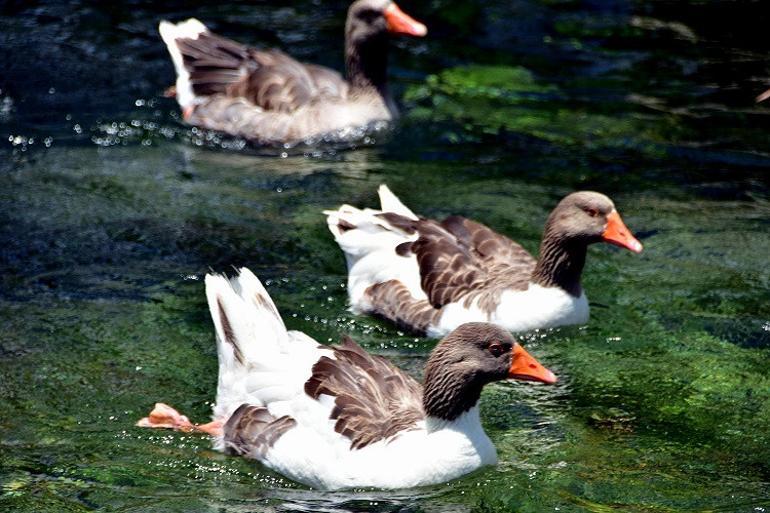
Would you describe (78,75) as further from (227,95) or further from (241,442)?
(241,442)

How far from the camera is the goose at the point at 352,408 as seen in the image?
27.8 feet

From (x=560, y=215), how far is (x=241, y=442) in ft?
10.9

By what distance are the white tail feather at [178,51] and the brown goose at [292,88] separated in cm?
1

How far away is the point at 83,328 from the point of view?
1081 cm

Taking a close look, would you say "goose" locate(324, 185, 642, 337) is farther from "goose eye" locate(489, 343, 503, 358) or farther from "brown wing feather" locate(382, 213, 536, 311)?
"goose eye" locate(489, 343, 503, 358)

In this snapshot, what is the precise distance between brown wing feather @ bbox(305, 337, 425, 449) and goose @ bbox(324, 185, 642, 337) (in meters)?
1.87

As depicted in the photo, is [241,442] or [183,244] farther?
[183,244]

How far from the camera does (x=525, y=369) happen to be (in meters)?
8.64

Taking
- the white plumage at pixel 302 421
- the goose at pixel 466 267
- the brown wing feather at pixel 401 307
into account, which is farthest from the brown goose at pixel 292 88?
the white plumage at pixel 302 421

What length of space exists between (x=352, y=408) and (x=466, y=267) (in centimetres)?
274

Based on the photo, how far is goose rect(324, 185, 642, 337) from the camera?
10.8 meters

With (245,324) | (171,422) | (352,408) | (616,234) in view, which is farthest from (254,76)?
(352,408)

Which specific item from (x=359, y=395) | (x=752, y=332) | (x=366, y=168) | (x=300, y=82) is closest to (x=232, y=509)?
(x=359, y=395)

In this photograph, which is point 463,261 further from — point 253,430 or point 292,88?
point 292,88
